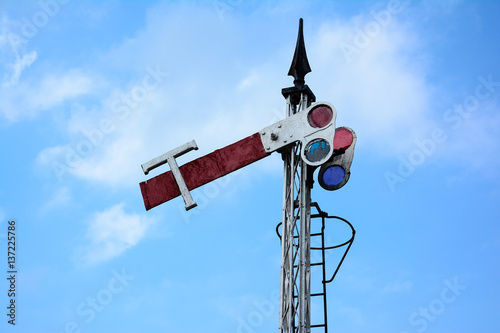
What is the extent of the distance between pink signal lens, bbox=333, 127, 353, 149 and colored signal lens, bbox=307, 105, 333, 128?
377 mm

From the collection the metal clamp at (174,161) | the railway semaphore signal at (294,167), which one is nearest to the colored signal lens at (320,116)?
the railway semaphore signal at (294,167)

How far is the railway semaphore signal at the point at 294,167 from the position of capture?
11023 mm

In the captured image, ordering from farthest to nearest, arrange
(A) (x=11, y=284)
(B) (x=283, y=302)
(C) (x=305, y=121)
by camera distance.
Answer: (A) (x=11, y=284), (C) (x=305, y=121), (B) (x=283, y=302)

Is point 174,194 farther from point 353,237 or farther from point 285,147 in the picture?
point 353,237

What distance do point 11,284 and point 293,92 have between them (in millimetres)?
6287

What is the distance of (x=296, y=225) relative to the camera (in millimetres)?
11367

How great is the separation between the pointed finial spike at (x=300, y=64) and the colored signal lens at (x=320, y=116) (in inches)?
27.4

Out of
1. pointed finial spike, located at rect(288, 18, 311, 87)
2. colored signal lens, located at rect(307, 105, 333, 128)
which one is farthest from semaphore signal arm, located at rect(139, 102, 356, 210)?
pointed finial spike, located at rect(288, 18, 311, 87)

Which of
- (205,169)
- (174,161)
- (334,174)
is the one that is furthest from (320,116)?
(174,161)

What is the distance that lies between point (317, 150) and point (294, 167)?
0.48m

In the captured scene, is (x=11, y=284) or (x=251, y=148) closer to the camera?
(x=251, y=148)

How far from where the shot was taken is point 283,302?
10945 millimetres

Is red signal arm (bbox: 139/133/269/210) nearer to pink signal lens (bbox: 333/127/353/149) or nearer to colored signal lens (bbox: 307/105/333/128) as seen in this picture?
colored signal lens (bbox: 307/105/333/128)

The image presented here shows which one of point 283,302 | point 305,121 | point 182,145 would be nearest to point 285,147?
point 305,121
